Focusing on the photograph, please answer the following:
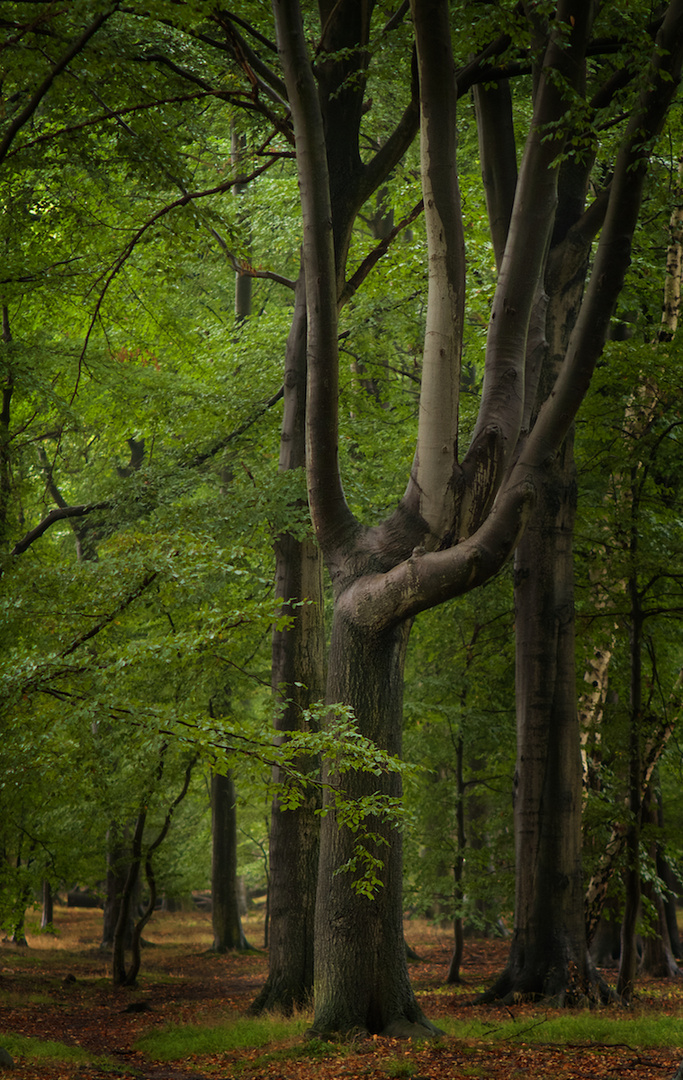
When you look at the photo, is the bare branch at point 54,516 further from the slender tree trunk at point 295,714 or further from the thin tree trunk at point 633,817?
the thin tree trunk at point 633,817

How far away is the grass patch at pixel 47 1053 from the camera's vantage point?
738cm

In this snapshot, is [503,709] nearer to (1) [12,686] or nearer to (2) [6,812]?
(2) [6,812]

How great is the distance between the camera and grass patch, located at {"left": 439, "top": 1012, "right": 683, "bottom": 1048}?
677cm

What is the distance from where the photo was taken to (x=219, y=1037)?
8.44 m

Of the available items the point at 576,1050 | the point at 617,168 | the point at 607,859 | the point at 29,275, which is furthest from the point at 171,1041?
the point at 617,168

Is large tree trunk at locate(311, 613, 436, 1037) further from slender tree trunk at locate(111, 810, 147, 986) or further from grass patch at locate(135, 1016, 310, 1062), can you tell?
slender tree trunk at locate(111, 810, 147, 986)

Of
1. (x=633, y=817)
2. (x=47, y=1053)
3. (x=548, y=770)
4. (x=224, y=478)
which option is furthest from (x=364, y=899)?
(x=224, y=478)

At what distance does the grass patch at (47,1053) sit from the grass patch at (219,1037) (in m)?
0.72

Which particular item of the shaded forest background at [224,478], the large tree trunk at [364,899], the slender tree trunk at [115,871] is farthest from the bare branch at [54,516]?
the large tree trunk at [364,899]

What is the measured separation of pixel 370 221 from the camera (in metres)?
19.3

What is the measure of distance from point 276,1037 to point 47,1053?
2060mm

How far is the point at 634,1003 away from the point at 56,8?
10.8 metres

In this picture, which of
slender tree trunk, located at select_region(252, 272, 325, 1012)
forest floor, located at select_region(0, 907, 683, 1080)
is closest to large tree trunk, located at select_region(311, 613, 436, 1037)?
forest floor, located at select_region(0, 907, 683, 1080)

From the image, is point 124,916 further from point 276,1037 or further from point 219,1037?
point 276,1037
